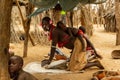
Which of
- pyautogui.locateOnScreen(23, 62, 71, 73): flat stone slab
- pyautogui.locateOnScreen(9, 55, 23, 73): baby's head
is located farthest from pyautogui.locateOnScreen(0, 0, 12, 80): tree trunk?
pyautogui.locateOnScreen(23, 62, 71, 73): flat stone slab

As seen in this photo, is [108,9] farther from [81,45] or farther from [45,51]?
[81,45]

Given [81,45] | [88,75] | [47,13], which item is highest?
[47,13]

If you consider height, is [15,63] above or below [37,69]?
above

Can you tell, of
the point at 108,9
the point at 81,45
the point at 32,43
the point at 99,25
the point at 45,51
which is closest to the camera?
the point at 81,45

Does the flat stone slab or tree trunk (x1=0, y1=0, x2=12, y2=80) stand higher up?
tree trunk (x1=0, y1=0, x2=12, y2=80)

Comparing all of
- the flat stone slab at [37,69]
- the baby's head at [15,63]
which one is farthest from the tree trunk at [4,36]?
the flat stone slab at [37,69]

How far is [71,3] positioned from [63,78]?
5.49 feet

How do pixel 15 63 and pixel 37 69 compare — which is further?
pixel 37 69

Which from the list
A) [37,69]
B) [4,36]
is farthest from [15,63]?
[37,69]

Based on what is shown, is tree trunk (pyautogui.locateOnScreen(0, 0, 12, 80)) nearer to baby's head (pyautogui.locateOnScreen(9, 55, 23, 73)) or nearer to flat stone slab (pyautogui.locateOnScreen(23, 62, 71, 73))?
baby's head (pyautogui.locateOnScreen(9, 55, 23, 73))

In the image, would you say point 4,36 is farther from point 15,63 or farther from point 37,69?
point 37,69

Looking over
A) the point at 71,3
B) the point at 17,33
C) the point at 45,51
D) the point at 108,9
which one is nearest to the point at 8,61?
the point at 71,3

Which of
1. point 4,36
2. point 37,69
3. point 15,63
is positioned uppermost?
point 4,36

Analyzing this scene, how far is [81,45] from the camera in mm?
6293
